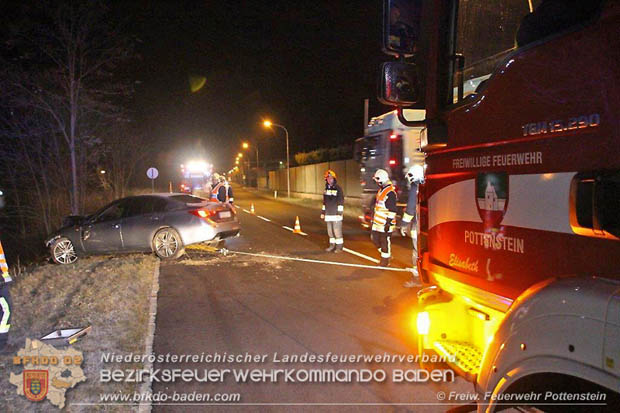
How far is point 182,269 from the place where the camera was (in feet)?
29.6

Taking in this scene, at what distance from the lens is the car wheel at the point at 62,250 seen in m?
9.75

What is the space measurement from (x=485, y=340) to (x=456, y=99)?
5.34ft

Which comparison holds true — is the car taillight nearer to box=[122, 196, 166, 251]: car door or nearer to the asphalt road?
box=[122, 196, 166, 251]: car door

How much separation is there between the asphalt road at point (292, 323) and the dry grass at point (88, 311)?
13.7 inches

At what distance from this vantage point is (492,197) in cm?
261

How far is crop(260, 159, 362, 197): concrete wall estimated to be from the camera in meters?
27.7

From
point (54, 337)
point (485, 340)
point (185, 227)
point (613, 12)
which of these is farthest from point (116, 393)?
point (185, 227)

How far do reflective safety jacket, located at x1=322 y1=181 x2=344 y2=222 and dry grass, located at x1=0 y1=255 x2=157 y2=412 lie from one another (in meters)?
4.06

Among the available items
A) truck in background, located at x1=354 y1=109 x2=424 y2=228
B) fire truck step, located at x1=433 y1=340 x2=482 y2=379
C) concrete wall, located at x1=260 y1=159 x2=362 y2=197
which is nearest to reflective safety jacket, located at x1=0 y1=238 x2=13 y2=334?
fire truck step, located at x1=433 y1=340 x2=482 y2=379

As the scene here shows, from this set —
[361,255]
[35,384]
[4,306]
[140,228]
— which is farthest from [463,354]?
[140,228]

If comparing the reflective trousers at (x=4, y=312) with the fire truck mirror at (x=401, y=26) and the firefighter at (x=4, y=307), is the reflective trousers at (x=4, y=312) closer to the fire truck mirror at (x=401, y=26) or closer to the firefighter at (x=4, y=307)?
the firefighter at (x=4, y=307)

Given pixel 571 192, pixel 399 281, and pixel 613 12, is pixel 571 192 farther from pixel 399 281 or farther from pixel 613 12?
pixel 399 281

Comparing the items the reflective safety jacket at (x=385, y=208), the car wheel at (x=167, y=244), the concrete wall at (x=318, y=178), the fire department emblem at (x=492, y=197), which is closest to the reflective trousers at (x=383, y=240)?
the reflective safety jacket at (x=385, y=208)

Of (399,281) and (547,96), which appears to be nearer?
(547,96)
